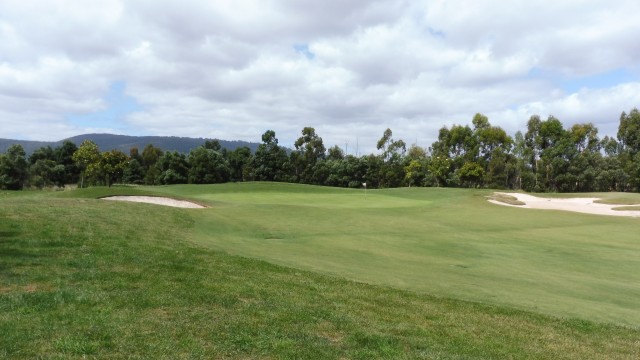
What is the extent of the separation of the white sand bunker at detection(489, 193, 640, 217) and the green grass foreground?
56.8 ft

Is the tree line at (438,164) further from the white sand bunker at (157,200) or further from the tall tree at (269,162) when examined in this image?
the white sand bunker at (157,200)

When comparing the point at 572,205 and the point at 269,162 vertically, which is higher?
the point at 269,162

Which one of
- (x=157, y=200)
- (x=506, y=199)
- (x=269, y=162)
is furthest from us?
(x=269, y=162)

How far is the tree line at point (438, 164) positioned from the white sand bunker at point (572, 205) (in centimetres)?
3255

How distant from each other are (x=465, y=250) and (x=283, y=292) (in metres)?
12.0

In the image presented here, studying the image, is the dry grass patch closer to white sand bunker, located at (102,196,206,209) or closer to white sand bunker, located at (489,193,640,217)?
white sand bunker, located at (489,193,640,217)

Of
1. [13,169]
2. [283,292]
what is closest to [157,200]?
[283,292]

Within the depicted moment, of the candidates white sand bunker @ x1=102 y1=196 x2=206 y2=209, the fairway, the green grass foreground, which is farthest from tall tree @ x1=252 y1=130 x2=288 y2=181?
the green grass foreground

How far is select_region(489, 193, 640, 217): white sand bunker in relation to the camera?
1449 inches

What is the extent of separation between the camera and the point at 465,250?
19.7m

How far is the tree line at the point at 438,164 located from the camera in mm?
79312

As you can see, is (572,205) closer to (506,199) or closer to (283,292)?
(506,199)

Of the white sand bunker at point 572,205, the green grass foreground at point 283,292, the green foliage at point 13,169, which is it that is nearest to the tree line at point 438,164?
the green foliage at point 13,169

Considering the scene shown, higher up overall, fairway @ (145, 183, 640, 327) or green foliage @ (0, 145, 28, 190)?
green foliage @ (0, 145, 28, 190)
